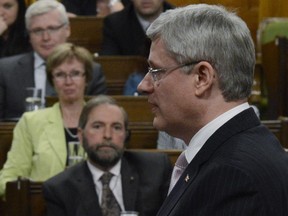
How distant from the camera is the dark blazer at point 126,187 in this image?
3.86 m

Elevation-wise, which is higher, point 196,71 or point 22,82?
point 196,71

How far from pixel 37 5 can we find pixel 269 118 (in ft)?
4.31

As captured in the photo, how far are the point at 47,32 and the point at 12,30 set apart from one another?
2.29 feet

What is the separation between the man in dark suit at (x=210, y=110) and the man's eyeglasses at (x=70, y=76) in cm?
280

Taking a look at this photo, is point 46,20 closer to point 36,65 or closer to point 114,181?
point 36,65

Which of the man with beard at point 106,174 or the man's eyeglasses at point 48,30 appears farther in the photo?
the man's eyeglasses at point 48,30

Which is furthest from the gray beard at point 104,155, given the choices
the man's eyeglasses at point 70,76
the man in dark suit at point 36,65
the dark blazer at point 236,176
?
the dark blazer at point 236,176

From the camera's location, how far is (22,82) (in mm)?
4988

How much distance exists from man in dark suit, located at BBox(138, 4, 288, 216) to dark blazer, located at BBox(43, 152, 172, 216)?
6.98 ft

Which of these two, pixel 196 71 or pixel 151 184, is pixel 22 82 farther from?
pixel 196 71

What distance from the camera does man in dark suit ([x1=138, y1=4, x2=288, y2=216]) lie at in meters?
1.61

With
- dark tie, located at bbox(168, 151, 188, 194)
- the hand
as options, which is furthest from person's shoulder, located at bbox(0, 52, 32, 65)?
dark tie, located at bbox(168, 151, 188, 194)

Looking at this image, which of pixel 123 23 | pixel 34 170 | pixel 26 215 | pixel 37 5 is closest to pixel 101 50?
pixel 123 23

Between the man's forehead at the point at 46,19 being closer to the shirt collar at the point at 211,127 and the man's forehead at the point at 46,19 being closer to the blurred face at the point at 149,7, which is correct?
the blurred face at the point at 149,7
